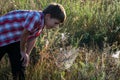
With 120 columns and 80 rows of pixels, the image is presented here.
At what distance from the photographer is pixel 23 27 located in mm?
3240

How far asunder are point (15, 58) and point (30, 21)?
1.60 feet

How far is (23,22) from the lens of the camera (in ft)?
10.7

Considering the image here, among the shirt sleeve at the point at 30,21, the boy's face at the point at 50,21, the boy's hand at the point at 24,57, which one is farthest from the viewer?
the boy's hand at the point at 24,57

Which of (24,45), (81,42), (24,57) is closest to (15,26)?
(24,45)

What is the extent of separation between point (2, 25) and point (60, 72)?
77cm

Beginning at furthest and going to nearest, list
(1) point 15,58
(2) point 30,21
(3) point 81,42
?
(3) point 81,42, (1) point 15,58, (2) point 30,21

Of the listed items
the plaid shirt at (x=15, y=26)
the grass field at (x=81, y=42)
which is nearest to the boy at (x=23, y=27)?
the plaid shirt at (x=15, y=26)

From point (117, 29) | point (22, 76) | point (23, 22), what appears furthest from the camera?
point (117, 29)

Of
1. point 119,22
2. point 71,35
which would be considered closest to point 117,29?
point 119,22

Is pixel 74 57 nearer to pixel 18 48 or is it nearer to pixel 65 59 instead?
pixel 65 59

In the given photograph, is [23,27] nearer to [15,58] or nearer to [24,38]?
[24,38]

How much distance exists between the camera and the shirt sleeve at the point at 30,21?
123 inches

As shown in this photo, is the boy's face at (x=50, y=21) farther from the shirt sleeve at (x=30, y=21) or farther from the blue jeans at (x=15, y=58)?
the blue jeans at (x=15, y=58)

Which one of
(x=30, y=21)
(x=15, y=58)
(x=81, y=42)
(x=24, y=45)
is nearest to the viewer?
(x=30, y=21)
